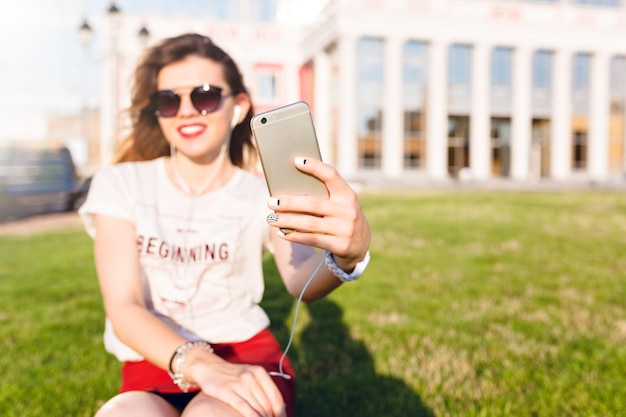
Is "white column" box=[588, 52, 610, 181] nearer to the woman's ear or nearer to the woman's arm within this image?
the woman's ear

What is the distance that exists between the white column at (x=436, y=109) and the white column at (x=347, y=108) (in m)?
4.98

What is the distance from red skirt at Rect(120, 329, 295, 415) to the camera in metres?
2.07

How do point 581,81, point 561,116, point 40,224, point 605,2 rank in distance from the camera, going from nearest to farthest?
point 40,224, point 561,116, point 581,81, point 605,2

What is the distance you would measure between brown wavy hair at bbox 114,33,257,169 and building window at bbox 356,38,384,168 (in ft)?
110

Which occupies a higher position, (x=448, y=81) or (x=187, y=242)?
(x=448, y=81)

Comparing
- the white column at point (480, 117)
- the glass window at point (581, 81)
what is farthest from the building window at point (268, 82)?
the glass window at point (581, 81)

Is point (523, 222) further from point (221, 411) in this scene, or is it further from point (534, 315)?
point (221, 411)

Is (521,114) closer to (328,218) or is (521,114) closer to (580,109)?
(580,109)

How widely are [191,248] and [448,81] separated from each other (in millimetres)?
37317

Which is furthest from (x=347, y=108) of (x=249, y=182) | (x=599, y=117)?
(x=249, y=182)

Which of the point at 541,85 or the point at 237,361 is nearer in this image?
the point at 237,361

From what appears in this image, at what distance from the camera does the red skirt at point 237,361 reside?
207 cm

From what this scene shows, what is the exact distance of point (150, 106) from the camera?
2.59 m

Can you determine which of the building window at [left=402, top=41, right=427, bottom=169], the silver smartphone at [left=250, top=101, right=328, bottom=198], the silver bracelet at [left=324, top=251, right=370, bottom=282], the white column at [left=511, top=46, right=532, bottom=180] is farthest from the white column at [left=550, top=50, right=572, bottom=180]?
the silver smartphone at [left=250, top=101, right=328, bottom=198]
